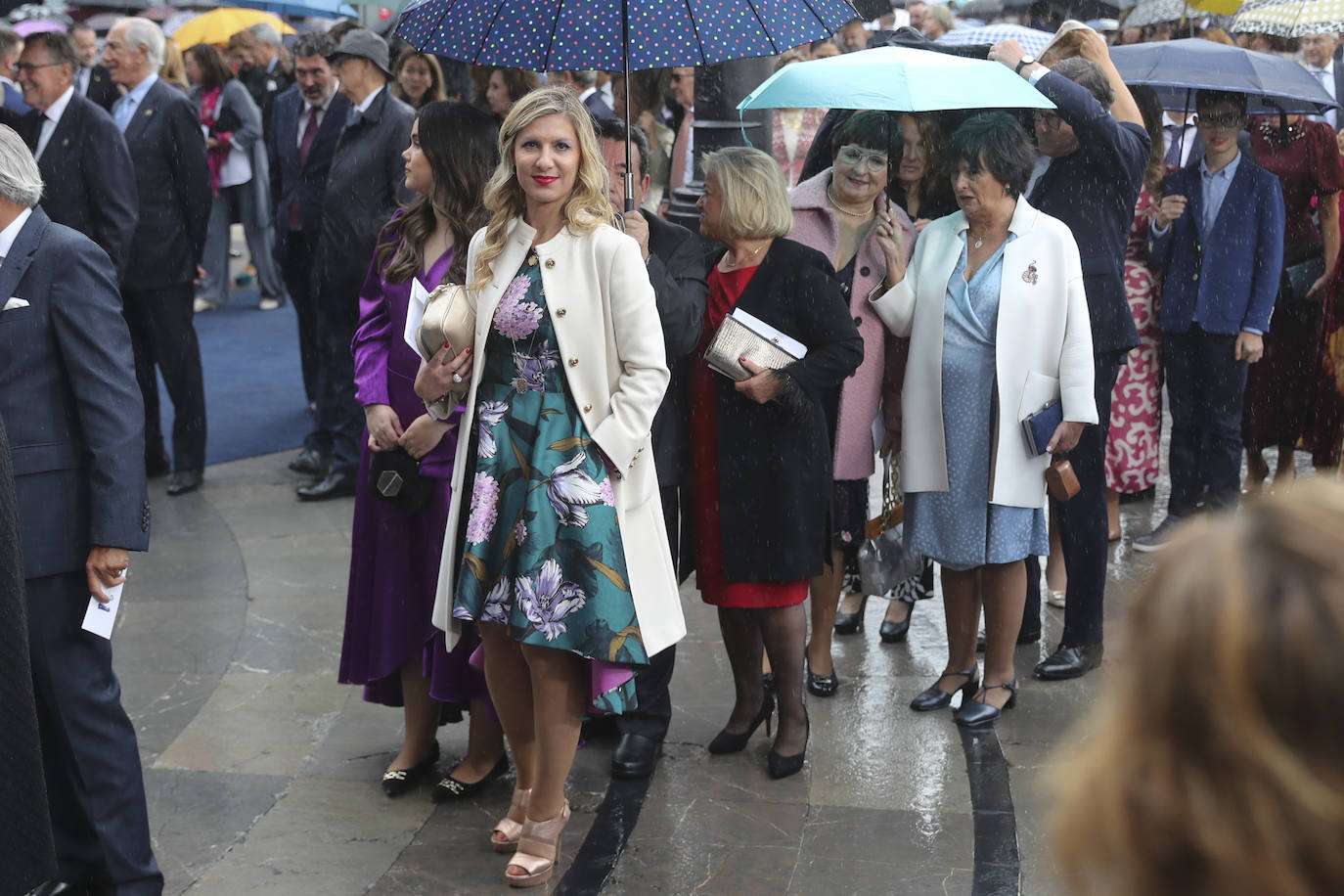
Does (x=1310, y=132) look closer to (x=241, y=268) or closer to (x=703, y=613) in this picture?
(x=703, y=613)

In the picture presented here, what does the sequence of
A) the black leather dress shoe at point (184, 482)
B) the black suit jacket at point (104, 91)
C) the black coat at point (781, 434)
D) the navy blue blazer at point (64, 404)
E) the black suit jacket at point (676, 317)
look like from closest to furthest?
the navy blue blazer at point (64, 404), the black suit jacket at point (676, 317), the black coat at point (781, 434), the black leather dress shoe at point (184, 482), the black suit jacket at point (104, 91)

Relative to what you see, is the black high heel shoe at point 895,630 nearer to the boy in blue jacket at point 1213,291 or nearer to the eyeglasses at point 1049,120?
the boy in blue jacket at point 1213,291

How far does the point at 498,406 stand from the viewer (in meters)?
3.88

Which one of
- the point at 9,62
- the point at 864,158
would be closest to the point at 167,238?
the point at 9,62

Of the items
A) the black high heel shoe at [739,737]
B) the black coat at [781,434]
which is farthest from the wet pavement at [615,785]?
the black coat at [781,434]

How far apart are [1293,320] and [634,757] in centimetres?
431

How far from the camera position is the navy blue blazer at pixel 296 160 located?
7867 mm

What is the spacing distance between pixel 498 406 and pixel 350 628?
3.40 ft

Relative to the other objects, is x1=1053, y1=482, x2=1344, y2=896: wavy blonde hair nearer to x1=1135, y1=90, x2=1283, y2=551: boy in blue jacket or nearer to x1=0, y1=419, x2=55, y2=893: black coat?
x1=0, y1=419, x2=55, y2=893: black coat

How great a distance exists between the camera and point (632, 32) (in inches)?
160

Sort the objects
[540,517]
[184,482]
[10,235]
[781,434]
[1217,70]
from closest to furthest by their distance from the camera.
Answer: [10,235]
[540,517]
[781,434]
[1217,70]
[184,482]

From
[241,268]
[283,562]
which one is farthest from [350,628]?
[241,268]

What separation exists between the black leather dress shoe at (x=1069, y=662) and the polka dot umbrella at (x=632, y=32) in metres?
2.43

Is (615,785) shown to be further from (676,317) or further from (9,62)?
(9,62)
